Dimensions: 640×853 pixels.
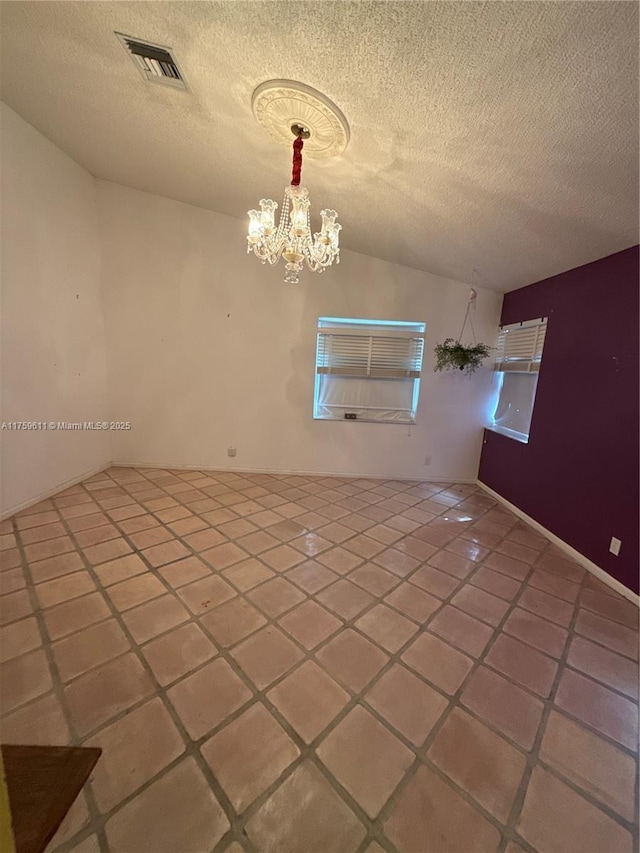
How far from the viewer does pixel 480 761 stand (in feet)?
3.83

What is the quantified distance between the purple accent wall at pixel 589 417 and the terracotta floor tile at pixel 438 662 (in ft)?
4.91

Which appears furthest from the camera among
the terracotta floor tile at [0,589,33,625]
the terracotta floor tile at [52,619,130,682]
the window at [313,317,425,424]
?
the window at [313,317,425,424]

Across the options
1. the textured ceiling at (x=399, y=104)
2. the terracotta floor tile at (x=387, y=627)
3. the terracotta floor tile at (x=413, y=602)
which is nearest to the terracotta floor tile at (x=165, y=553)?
the terracotta floor tile at (x=387, y=627)

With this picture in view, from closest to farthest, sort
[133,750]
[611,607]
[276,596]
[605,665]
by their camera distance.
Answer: [133,750]
[605,665]
[276,596]
[611,607]

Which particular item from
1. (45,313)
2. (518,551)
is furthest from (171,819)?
(45,313)

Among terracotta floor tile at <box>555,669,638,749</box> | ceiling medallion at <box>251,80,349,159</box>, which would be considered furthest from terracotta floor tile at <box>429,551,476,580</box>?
ceiling medallion at <box>251,80,349,159</box>

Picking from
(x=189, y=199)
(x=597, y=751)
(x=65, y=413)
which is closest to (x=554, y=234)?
(x=597, y=751)

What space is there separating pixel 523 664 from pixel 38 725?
2.09 meters

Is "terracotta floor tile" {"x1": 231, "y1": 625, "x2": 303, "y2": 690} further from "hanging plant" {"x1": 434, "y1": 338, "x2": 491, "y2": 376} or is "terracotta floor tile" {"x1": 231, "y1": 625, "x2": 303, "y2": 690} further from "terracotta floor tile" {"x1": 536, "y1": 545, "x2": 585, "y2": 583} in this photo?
"hanging plant" {"x1": 434, "y1": 338, "x2": 491, "y2": 376}

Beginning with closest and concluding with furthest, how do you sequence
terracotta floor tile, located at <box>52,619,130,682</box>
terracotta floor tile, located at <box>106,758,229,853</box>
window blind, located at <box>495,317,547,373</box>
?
terracotta floor tile, located at <box>106,758,229,853</box>, terracotta floor tile, located at <box>52,619,130,682</box>, window blind, located at <box>495,317,547,373</box>

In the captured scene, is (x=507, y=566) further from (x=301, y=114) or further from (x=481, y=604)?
(x=301, y=114)

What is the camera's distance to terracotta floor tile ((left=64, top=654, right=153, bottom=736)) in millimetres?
1231

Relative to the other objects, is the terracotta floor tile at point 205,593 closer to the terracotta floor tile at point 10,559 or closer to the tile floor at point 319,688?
the tile floor at point 319,688

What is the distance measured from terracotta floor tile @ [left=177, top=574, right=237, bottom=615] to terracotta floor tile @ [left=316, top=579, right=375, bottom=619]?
Answer: 56 cm
